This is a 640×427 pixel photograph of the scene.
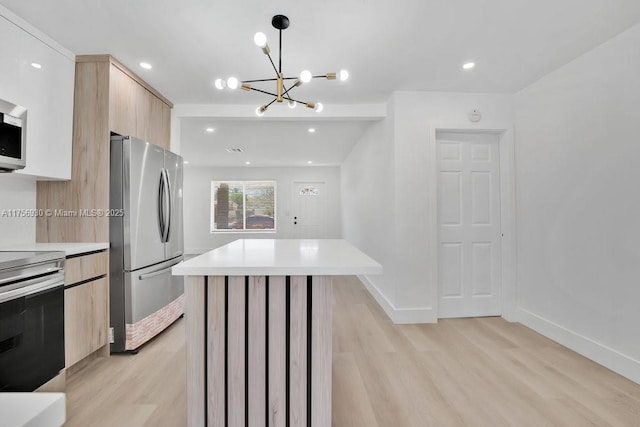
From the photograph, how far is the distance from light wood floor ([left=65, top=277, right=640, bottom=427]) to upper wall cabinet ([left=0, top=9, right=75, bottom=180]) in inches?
64.7

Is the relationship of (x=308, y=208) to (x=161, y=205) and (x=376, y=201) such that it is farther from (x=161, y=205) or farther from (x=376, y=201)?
(x=161, y=205)

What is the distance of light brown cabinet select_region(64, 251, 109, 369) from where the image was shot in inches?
81.2

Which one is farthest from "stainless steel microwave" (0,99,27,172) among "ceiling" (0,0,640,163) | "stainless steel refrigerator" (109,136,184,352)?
"ceiling" (0,0,640,163)

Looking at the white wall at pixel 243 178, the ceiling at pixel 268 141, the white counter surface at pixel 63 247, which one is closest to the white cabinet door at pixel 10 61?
the white counter surface at pixel 63 247

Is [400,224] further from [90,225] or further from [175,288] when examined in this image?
[90,225]

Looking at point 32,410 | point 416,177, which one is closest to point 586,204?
point 416,177

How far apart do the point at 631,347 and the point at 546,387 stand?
73 cm

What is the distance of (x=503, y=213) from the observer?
328 cm

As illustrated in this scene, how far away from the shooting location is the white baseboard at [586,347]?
82.9 inches

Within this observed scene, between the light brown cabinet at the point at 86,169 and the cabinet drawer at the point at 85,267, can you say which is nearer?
the cabinet drawer at the point at 85,267

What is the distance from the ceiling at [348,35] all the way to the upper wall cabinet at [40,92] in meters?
0.13

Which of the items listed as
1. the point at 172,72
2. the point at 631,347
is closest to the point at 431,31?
the point at 172,72

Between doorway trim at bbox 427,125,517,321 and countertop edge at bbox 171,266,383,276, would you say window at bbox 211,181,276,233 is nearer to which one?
doorway trim at bbox 427,125,517,321

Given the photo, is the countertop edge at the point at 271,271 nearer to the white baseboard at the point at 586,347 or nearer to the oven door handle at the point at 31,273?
the oven door handle at the point at 31,273
